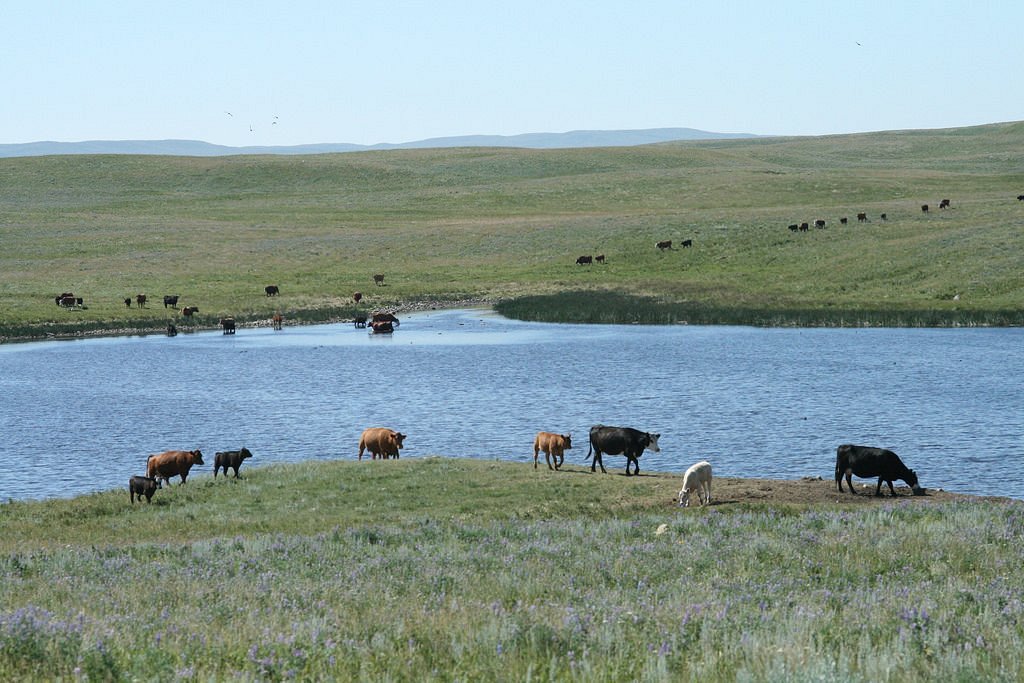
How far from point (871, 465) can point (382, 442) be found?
533 inches

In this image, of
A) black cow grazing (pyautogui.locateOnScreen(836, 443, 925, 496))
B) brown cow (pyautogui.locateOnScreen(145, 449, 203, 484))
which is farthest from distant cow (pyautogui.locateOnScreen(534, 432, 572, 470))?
brown cow (pyautogui.locateOnScreen(145, 449, 203, 484))

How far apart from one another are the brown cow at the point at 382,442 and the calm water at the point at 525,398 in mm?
2108

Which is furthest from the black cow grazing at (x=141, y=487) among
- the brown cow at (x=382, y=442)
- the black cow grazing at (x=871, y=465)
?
the black cow grazing at (x=871, y=465)

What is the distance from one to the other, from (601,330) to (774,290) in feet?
59.3

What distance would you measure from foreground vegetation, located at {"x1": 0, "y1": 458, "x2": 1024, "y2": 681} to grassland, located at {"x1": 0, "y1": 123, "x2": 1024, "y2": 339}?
5272cm

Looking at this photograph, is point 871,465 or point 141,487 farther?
point 141,487

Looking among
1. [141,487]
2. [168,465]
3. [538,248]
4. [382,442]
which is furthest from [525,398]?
[538,248]

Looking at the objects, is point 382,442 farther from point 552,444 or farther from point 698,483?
point 698,483

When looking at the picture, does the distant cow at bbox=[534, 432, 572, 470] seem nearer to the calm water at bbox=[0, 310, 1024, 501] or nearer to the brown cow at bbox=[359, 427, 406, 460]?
the calm water at bbox=[0, 310, 1024, 501]

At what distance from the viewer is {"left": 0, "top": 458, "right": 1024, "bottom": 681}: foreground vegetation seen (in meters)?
9.02

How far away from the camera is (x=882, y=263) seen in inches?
3359

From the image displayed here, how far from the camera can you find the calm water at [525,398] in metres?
33.8

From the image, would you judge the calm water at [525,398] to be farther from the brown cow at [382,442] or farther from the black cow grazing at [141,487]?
the black cow grazing at [141,487]

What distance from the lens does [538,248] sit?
111 m
